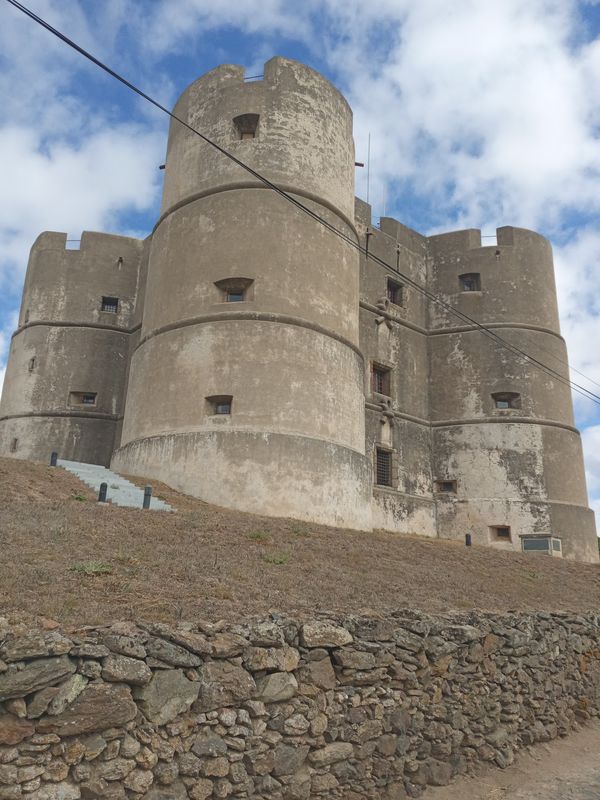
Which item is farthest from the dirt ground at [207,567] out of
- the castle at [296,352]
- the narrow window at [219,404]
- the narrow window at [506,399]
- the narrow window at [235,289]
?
the narrow window at [506,399]

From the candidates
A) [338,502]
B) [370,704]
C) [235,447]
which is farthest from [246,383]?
[370,704]

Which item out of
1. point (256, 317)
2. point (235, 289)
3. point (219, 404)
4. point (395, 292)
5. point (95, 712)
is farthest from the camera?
point (395, 292)

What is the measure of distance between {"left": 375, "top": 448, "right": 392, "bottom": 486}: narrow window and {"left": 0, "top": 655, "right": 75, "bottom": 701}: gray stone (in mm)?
19196

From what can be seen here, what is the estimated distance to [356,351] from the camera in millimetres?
21297

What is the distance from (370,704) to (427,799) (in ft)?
4.33

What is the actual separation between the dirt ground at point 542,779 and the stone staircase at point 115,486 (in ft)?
25.1

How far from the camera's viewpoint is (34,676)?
5344 mm

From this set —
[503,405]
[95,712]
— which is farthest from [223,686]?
[503,405]

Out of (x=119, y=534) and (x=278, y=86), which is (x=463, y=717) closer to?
(x=119, y=534)

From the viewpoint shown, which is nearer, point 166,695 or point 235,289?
point 166,695

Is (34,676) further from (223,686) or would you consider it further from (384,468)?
(384,468)

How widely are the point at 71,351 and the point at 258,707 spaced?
21516 millimetres

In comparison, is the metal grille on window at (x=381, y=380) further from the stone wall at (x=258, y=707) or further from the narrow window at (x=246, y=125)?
the stone wall at (x=258, y=707)

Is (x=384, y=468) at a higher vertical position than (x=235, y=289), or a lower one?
lower
